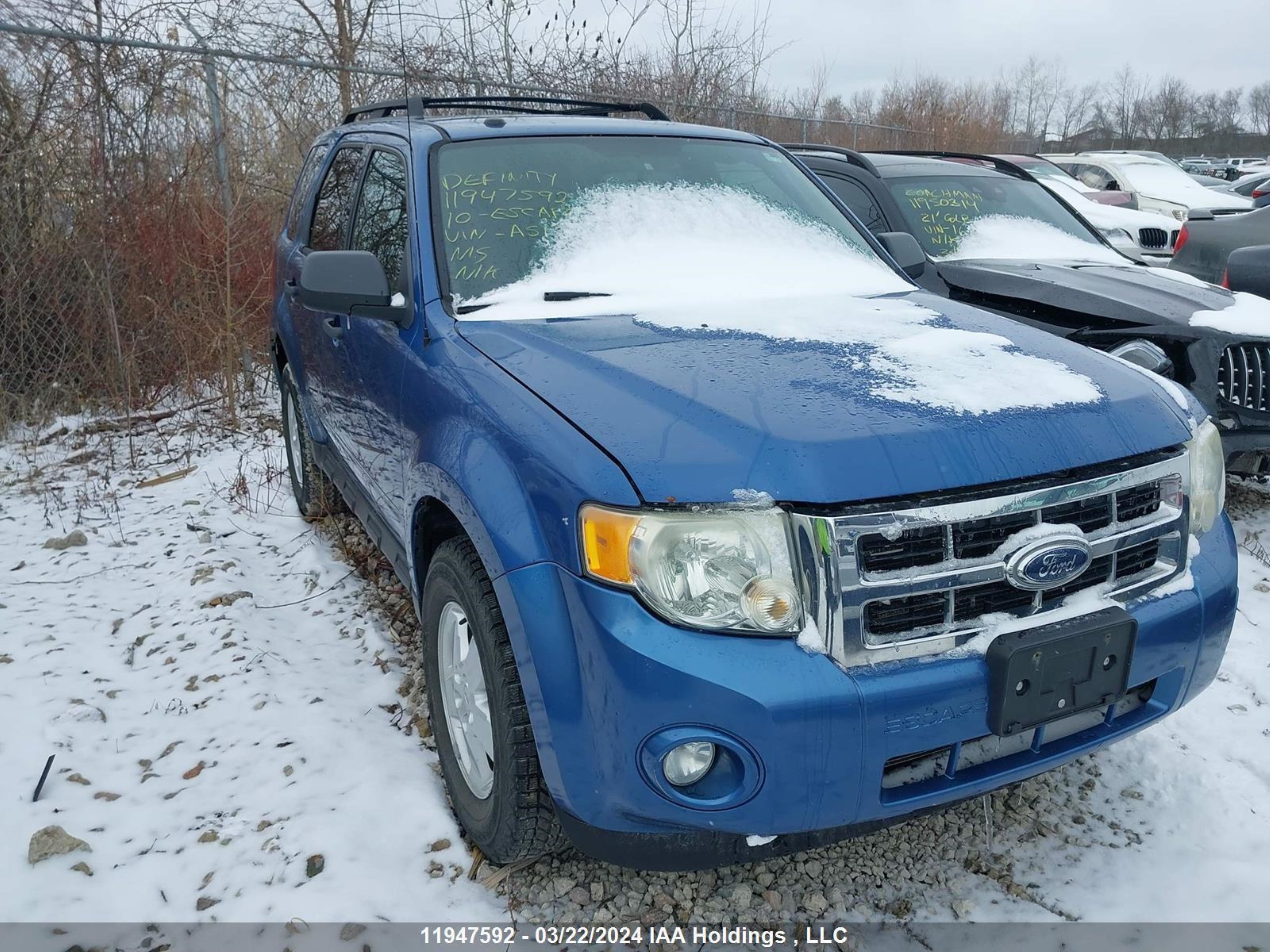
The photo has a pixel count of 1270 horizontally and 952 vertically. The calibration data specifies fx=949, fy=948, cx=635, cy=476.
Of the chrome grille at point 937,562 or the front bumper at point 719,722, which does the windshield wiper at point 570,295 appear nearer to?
the front bumper at point 719,722

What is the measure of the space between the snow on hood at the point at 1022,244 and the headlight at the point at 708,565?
399 centimetres

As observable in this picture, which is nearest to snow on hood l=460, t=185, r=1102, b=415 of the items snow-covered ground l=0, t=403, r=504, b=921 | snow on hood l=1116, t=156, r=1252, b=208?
snow-covered ground l=0, t=403, r=504, b=921

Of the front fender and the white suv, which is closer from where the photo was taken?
the front fender

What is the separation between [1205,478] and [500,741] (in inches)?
69.6

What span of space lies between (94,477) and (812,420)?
5.04 metres

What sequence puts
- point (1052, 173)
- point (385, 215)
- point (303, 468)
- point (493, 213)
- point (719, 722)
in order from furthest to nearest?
1. point (1052, 173)
2. point (303, 468)
3. point (385, 215)
4. point (493, 213)
5. point (719, 722)

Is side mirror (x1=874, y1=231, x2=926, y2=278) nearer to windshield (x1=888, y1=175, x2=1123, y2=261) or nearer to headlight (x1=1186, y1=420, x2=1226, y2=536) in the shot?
headlight (x1=1186, y1=420, x2=1226, y2=536)

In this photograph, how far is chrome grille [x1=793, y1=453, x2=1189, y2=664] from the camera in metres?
1.76

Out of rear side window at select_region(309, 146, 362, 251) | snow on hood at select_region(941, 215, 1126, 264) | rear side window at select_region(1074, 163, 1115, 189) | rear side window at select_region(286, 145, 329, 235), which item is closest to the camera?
rear side window at select_region(309, 146, 362, 251)

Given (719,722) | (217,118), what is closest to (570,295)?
(719,722)

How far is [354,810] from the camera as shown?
2.54 meters

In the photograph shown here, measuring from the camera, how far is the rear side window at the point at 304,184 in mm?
4352

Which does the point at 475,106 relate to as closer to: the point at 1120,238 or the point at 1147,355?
the point at 1147,355

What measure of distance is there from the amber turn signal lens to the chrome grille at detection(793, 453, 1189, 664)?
0.32 meters
